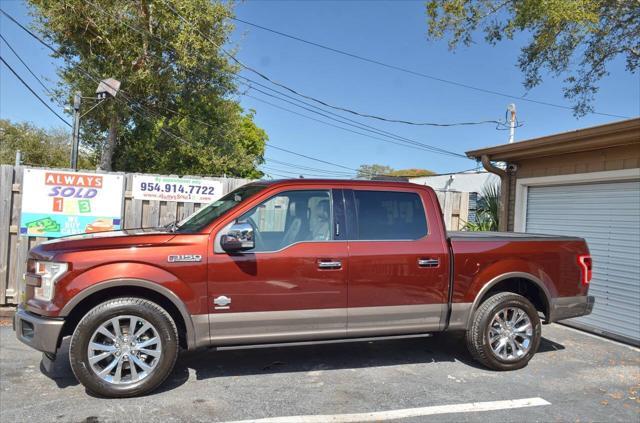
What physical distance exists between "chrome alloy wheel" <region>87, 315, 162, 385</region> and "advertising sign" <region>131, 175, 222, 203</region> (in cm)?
365

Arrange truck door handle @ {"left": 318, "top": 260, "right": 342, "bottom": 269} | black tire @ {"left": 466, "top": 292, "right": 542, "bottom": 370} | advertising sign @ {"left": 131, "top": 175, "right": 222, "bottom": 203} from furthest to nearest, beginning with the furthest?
advertising sign @ {"left": 131, "top": 175, "right": 222, "bottom": 203} → black tire @ {"left": 466, "top": 292, "right": 542, "bottom": 370} → truck door handle @ {"left": 318, "top": 260, "right": 342, "bottom": 269}

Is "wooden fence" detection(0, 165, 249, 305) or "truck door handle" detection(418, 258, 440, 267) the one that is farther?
"wooden fence" detection(0, 165, 249, 305)

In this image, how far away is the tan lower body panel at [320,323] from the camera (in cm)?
426

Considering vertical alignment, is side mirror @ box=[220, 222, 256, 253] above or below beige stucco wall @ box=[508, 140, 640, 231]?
below

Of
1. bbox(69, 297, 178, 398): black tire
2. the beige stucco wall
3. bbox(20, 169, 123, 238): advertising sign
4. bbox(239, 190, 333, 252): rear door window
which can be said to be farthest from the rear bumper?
bbox(20, 169, 123, 238): advertising sign

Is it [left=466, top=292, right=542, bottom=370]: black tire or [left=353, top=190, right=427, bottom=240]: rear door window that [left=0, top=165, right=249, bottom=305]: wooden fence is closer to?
[left=353, top=190, right=427, bottom=240]: rear door window

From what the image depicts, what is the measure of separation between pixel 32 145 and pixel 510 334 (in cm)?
3869

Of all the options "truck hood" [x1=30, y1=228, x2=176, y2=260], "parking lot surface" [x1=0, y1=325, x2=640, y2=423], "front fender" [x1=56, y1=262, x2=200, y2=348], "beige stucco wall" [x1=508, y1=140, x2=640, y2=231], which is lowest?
"parking lot surface" [x1=0, y1=325, x2=640, y2=423]

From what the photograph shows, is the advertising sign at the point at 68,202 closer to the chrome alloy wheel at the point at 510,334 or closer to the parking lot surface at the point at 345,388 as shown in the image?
the parking lot surface at the point at 345,388

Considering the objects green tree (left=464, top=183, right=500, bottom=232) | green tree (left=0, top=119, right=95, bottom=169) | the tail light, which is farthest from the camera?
green tree (left=0, top=119, right=95, bottom=169)

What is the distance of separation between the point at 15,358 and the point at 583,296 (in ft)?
20.8

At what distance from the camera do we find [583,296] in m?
5.46

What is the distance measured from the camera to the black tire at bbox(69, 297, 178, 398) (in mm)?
3906

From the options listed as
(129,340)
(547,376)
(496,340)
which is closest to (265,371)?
(129,340)
